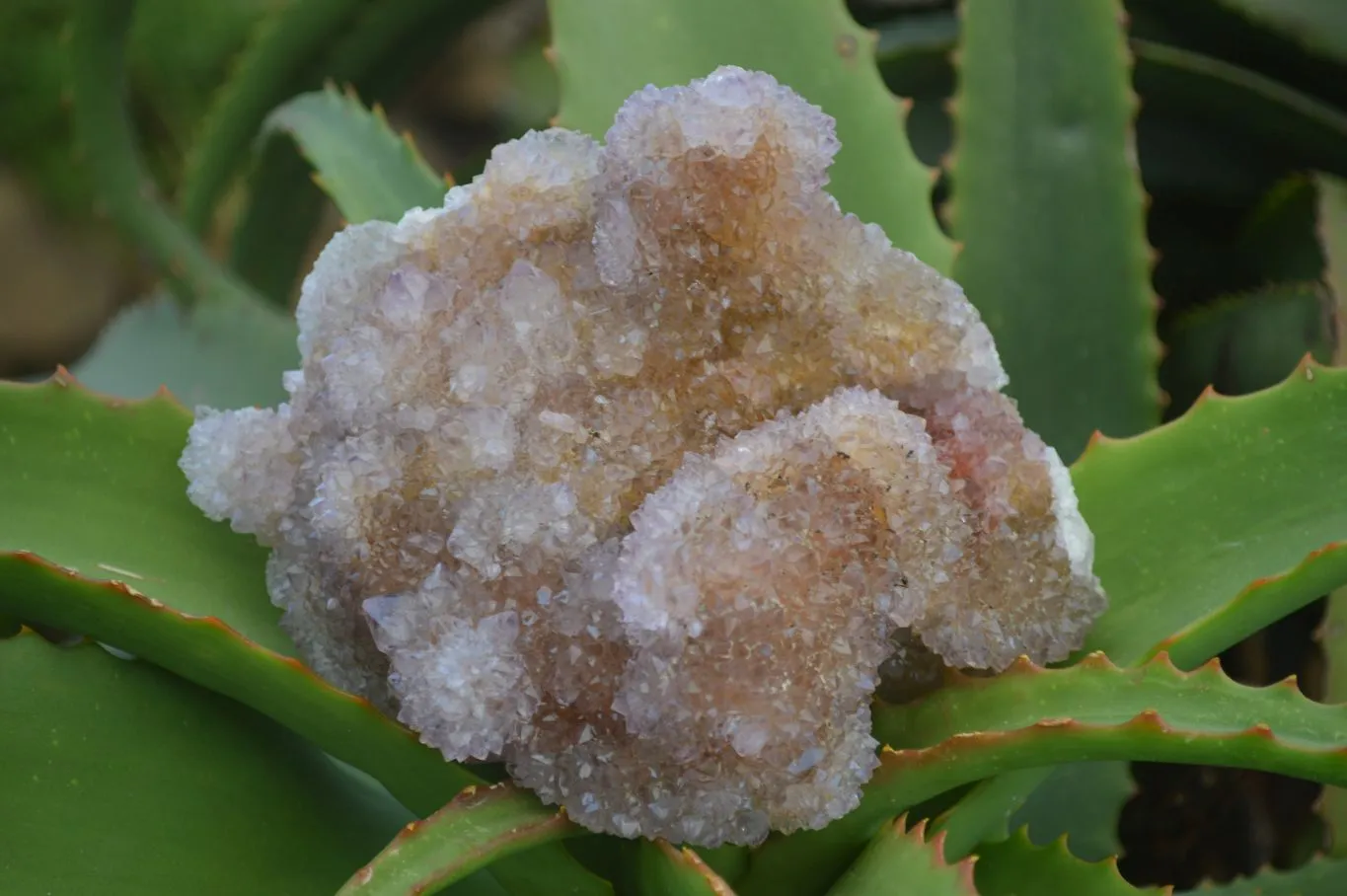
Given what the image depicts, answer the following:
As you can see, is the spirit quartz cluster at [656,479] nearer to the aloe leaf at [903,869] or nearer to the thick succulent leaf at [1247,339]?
the aloe leaf at [903,869]

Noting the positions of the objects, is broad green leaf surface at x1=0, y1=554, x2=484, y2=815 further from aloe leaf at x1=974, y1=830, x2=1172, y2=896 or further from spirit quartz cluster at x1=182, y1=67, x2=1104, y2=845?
aloe leaf at x1=974, y1=830, x2=1172, y2=896

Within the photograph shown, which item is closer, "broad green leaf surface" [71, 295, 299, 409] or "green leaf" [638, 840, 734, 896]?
"green leaf" [638, 840, 734, 896]

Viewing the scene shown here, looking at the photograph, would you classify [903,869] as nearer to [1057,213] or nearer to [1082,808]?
[1082,808]

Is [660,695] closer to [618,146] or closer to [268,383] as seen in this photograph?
[618,146]

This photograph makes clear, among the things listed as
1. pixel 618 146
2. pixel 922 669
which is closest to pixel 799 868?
pixel 922 669

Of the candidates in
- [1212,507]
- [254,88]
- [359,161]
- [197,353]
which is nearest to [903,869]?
[1212,507]

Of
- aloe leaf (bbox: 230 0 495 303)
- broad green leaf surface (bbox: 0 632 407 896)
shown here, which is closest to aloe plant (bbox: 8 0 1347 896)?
broad green leaf surface (bbox: 0 632 407 896)
